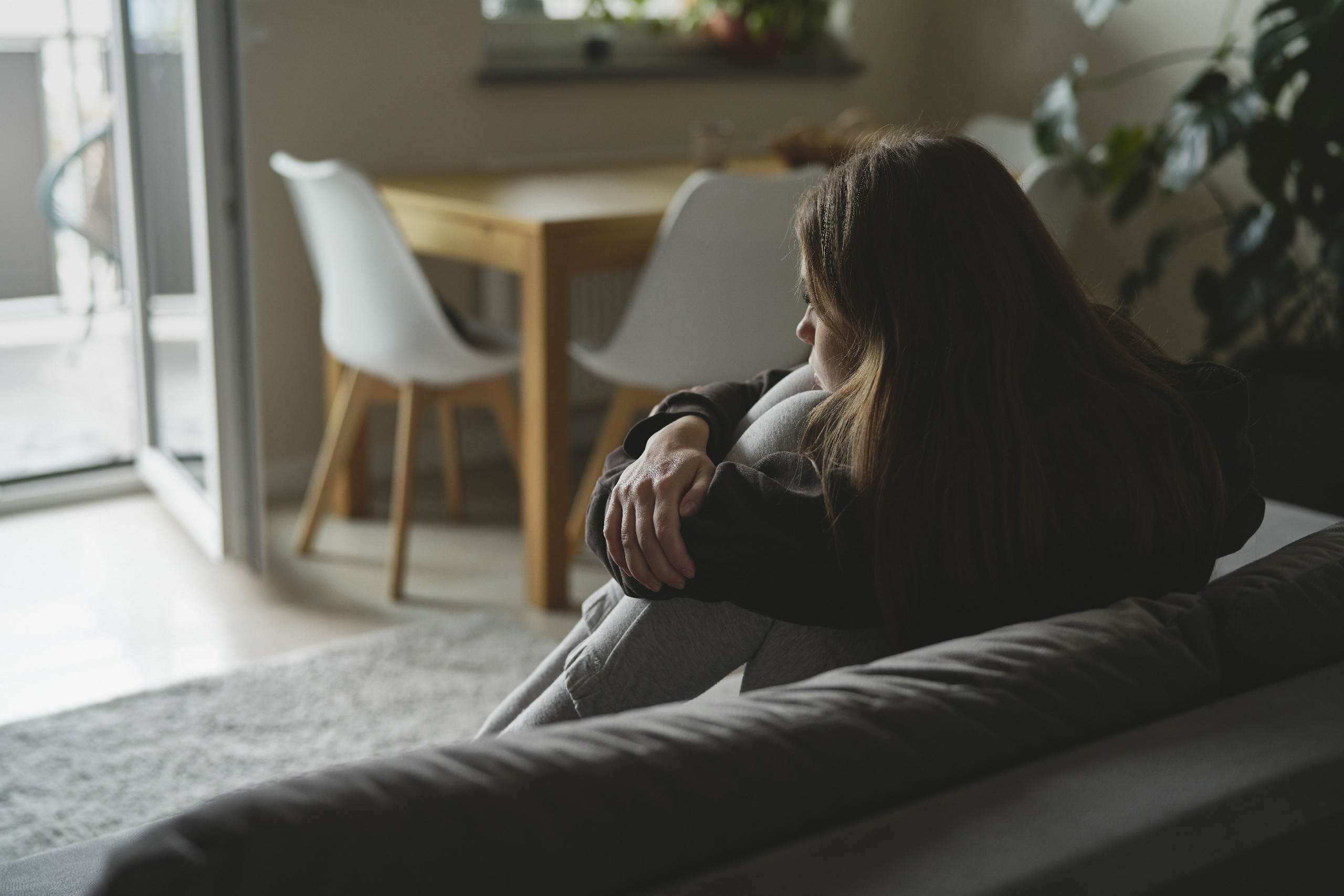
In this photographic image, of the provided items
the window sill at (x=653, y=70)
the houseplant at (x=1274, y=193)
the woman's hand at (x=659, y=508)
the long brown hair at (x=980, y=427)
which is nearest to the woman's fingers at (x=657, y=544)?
the woman's hand at (x=659, y=508)

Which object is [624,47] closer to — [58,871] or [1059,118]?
[1059,118]

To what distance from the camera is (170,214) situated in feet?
9.26

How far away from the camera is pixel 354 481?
3029 millimetres

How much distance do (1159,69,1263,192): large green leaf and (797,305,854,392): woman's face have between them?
1.91 metres

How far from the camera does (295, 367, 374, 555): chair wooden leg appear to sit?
2727 mm

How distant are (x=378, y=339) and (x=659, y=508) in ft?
5.67

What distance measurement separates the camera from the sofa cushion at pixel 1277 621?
81cm

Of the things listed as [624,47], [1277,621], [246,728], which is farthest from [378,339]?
[1277,621]

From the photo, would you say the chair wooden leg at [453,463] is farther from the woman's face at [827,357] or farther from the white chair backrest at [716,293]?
the woman's face at [827,357]

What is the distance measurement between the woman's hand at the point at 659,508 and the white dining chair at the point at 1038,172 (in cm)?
139

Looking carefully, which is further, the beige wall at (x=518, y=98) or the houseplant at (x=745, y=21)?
the houseplant at (x=745, y=21)

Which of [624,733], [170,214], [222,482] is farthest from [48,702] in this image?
[624,733]

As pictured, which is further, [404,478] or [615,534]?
[404,478]

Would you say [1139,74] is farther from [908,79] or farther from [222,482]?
[222,482]
